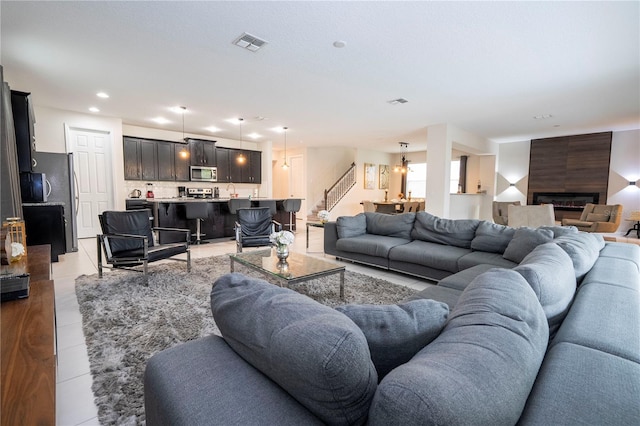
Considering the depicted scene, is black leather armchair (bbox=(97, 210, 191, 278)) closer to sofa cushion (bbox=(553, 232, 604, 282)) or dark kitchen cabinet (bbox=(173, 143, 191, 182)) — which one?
Answer: sofa cushion (bbox=(553, 232, 604, 282))

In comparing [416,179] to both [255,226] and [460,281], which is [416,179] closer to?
[255,226]

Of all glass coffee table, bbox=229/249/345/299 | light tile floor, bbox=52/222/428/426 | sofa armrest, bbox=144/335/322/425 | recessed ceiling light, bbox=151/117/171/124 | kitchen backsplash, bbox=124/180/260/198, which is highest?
recessed ceiling light, bbox=151/117/171/124

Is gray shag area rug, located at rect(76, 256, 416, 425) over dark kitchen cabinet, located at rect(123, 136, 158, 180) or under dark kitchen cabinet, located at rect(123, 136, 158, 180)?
under

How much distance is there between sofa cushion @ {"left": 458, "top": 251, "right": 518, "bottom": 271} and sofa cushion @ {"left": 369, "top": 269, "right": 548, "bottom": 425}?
2.33m

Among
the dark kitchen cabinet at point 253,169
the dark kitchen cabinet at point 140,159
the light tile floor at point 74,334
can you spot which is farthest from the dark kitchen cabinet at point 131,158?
the dark kitchen cabinet at point 253,169

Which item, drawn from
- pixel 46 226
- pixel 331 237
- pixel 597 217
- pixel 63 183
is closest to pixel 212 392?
pixel 331 237

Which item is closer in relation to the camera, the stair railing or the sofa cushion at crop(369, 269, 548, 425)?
the sofa cushion at crop(369, 269, 548, 425)

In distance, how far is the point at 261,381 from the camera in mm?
846

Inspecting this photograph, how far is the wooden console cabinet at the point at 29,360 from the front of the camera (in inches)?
34.4

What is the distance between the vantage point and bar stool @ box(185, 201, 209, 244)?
5867 mm

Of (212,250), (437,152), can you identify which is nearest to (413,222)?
(437,152)

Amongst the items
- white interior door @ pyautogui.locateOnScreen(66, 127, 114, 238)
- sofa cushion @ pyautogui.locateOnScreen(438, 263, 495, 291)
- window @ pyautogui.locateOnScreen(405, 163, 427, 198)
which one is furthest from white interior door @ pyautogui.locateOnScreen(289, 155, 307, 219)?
sofa cushion @ pyautogui.locateOnScreen(438, 263, 495, 291)

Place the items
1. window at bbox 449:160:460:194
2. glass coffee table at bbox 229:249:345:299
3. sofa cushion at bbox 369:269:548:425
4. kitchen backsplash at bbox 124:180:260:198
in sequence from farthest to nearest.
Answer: window at bbox 449:160:460:194 → kitchen backsplash at bbox 124:180:260:198 → glass coffee table at bbox 229:249:345:299 → sofa cushion at bbox 369:269:548:425

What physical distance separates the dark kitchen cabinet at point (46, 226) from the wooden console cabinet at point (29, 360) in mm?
3700
